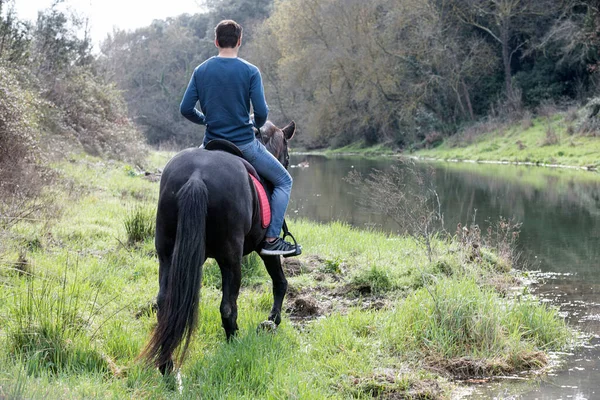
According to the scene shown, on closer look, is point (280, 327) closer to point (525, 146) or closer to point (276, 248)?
point (276, 248)

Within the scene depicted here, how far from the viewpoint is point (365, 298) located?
25.3 ft

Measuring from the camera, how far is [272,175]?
20.2 feet

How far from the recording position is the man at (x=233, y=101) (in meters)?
5.82

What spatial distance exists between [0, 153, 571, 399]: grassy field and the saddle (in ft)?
3.26

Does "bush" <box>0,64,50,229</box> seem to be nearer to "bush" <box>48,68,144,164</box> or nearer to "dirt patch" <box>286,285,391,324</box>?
"dirt patch" <box>286,285,391,324</box>

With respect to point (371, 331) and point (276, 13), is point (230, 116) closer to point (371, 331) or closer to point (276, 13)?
point (371, 331)

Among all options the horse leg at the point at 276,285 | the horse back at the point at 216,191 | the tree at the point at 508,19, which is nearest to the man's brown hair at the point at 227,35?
the horse back at the point at 216,191

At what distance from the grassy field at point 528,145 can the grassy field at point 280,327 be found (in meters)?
19.7

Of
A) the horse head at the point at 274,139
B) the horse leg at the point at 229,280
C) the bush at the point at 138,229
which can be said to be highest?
the horse head at the point at 274,139

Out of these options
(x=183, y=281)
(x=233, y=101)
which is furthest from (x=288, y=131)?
(x=183, y=281)

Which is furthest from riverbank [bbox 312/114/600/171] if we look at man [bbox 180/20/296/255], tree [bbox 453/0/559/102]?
man [bbox 180/20/296/255]

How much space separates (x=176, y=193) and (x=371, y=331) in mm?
2364

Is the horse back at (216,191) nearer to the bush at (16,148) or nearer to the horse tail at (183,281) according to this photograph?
the horse tail at (183,281)

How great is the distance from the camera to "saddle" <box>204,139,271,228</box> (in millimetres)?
5723
